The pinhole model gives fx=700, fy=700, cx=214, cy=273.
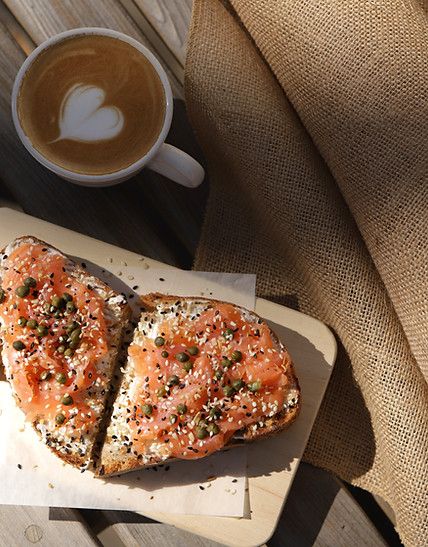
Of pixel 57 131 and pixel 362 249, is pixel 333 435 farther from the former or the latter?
pixel 57 131

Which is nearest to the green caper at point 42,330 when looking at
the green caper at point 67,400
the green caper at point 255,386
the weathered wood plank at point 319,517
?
the green caper at point 67,400

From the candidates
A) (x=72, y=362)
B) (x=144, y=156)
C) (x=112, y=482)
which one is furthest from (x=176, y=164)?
(x=112, y=482)

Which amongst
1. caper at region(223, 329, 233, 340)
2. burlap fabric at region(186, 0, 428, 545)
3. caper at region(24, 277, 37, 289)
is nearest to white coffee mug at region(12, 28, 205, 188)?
burlap fabric at region(186, 0, 428, 545)

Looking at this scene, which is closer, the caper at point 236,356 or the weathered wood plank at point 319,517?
the caper at point 236,356

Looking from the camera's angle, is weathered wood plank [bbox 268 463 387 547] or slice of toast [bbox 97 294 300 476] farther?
weathered wood plank [bbox 268 463 387 547]

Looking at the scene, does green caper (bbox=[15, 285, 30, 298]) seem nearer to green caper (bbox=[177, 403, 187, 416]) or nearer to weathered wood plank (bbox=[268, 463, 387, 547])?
green caper (bbox=[177, 403, 187, 416])

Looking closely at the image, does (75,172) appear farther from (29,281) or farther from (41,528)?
(41,528)

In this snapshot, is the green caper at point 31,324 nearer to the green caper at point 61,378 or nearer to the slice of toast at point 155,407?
the green caper at point 61,378

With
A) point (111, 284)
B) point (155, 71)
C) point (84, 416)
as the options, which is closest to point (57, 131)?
point (155, 71)
